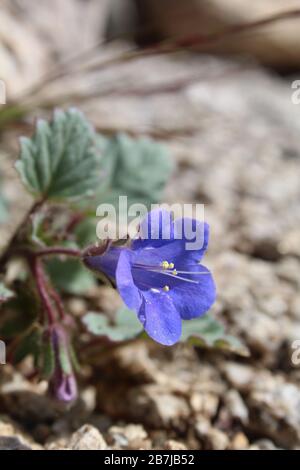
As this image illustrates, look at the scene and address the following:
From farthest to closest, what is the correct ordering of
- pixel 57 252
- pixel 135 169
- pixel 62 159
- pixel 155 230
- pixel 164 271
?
pixel 135 169
pixel 62 159
pixel 57 252
pixel 164 271
pixel 155 230

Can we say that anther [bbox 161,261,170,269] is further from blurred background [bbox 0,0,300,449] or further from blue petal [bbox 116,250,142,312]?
blurred background [bbox 0,0,300,449]

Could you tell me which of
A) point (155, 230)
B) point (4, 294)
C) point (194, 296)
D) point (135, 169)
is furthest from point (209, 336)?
point (135, 169)

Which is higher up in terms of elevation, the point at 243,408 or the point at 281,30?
the point at 281,30

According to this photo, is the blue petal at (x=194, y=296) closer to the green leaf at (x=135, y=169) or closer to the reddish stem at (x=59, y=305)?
the reddish stem at (x=59, y=305)

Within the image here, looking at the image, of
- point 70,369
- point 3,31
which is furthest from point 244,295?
point 3,31

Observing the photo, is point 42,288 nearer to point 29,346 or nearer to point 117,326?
point 29,346

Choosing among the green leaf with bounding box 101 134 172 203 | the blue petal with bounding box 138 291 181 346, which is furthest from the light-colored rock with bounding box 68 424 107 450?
the green leaf with bounding box 101 134 172 203

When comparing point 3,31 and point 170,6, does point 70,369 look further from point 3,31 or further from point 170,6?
point 170,6
